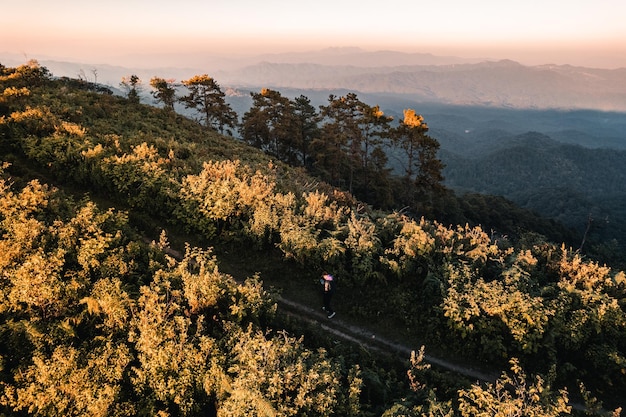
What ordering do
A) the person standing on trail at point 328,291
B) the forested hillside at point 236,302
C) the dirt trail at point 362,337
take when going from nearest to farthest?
1. the forested hillside at point 236,302
2. the dirt trail at point 362,337
3. the person standing on trail at point 328,291

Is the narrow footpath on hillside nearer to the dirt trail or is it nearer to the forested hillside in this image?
the dirt trail

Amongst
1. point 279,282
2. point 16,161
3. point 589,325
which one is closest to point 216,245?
point 279,282

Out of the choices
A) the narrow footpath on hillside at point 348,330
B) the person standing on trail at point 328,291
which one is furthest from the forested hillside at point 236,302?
the person standing on trail at point 328,291

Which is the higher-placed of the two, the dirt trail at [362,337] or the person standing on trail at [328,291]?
the person standing on trail at [328,291]

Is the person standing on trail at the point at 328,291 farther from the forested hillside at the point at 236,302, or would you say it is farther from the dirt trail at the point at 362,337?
the forested hillside at the point at 236,302

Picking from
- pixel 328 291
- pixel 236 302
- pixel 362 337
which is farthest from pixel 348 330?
pixel 236 302
